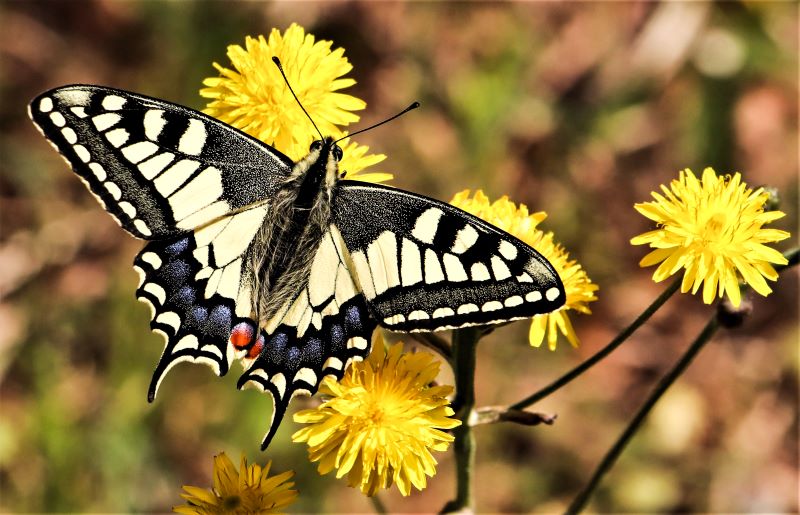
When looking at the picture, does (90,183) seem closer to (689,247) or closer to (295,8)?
(689,247)

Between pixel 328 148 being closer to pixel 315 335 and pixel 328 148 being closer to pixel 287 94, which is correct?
pixel 287 94

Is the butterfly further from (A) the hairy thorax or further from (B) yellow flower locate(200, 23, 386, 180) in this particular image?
(B) yellow flower locate(200, 23, 386, 180)

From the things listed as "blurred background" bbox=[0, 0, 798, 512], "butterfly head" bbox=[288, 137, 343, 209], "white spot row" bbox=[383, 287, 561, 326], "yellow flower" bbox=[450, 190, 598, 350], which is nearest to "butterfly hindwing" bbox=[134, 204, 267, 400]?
"butterfly head" bbox=[288, 137, 343, 209]

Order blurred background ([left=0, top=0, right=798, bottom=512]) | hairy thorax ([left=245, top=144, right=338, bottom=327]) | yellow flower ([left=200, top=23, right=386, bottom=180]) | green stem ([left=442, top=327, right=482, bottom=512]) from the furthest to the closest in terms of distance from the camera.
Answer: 1. blurred background ([left=0, top=0, right=798, bottom=512])
2. yellow flower ([left=200, top=23, right=386, bottom=180])
3. hairy thorax ([left=245, top=144, right=338, bottom=327])
4. green stem ([left=442, top=327, right=482, bottom=512])

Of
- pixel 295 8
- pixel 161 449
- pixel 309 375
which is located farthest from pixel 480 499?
pixel 295 8

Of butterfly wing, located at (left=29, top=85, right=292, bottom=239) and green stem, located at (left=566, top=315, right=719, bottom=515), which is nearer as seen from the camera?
green stem, located at (left=566, top=315, right=719, bottom=515)

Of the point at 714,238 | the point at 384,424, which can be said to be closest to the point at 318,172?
the point at 384,424
